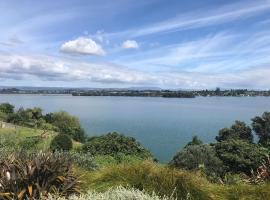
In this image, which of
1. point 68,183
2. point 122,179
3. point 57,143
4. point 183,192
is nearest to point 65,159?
point 68,183

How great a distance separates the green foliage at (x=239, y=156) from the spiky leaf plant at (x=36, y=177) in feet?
99.0

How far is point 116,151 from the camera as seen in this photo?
24.1 metres

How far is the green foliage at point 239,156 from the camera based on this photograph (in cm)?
3709

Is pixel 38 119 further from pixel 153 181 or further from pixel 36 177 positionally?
pixel 153 181

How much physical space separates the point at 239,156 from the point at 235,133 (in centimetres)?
2292

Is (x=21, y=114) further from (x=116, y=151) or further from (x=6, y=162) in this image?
(x=6, y=162)

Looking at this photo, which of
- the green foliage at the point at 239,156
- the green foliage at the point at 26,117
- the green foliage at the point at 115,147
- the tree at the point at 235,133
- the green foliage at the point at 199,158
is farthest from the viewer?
the green foliage at the point at 26,117

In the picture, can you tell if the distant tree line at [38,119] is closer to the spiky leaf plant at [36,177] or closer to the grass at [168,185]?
the grass at [168,185]

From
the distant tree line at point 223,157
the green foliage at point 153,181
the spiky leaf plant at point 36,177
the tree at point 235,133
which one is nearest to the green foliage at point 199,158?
the distant tree line at point 223,157

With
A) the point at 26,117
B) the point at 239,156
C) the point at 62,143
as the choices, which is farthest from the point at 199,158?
the point at 26,117

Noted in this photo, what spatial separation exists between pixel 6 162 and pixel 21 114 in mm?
71690

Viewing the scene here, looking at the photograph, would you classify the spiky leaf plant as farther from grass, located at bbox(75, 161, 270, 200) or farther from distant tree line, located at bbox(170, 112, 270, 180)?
distant tree line, located at bbox(170, 112, 270, 180)

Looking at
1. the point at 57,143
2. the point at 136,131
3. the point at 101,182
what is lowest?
the point at 136,131

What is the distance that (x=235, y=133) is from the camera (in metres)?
60.6
